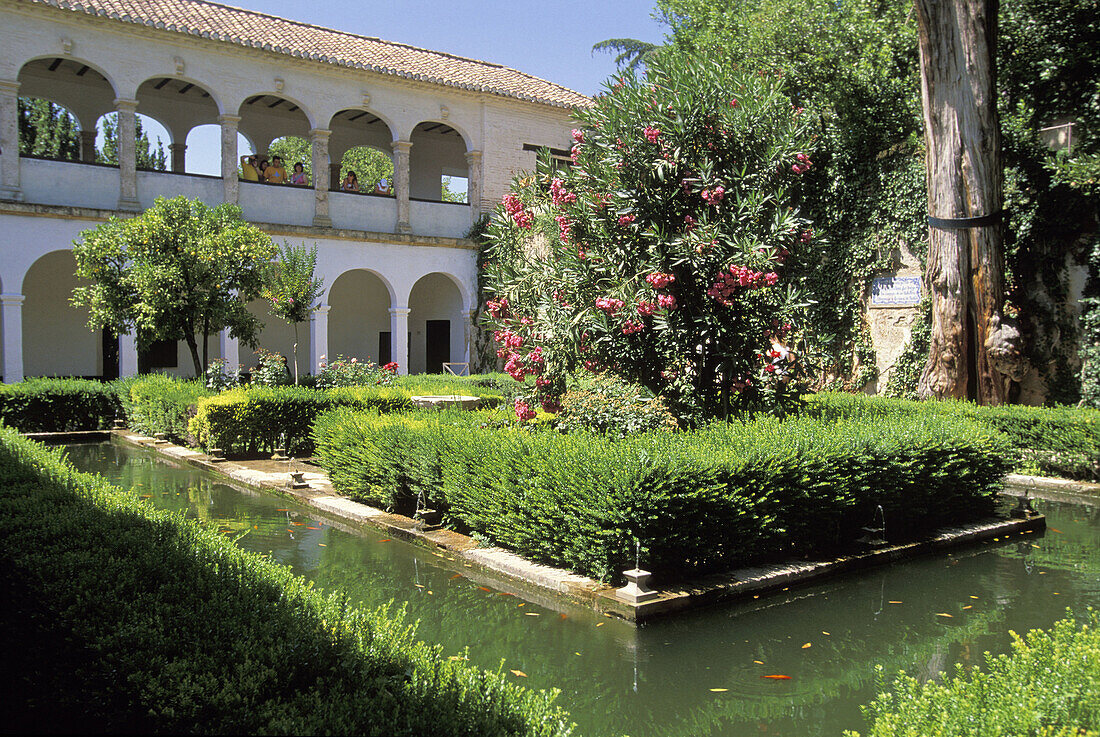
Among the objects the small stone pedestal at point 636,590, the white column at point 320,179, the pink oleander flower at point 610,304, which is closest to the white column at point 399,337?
the white column at point 320,179

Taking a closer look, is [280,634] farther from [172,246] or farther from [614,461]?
[172,246]

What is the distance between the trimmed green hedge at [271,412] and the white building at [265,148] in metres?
6.92

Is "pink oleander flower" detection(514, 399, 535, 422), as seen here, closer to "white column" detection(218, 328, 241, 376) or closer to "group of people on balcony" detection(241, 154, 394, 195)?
"white column" detection(218, 328, 241, 376)

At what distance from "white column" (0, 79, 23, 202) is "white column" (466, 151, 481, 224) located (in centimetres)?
1012

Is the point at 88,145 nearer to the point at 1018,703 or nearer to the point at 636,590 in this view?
the point at 636,590

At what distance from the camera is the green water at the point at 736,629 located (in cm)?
364

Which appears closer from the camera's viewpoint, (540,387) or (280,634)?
(280,634)

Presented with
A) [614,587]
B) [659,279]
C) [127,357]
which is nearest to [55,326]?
[127,357]

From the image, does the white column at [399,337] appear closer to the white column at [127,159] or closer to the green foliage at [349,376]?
the green foliage at [349,376]

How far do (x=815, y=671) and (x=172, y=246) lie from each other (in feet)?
40.0

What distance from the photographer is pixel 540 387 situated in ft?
25.9

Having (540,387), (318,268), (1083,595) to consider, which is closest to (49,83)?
(318,268)

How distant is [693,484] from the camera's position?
16.5 feet

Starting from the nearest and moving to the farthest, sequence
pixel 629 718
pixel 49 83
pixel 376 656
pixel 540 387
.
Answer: pixel 376 656
pixel 629 718
pixel 540 387
pixel 49 83
